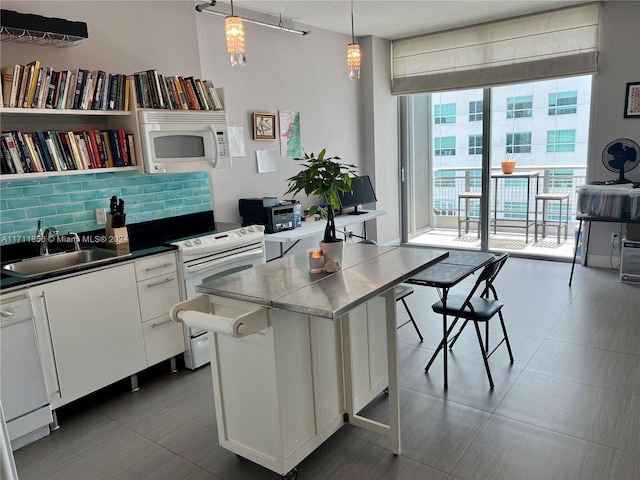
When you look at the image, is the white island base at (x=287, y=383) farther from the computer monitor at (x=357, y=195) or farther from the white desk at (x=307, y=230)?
the computer monitor at (x=357, y=195)

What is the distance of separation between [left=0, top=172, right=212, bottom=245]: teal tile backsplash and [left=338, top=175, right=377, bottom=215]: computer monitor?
5.78 ft

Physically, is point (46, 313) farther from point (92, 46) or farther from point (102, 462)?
point (92, 46)

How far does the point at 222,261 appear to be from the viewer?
3.39 m

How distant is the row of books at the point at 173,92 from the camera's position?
3186 mm

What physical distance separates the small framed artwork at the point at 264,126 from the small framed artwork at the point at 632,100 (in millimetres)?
3604

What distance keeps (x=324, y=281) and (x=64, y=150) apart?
1.88m

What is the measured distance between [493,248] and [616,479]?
4.38 meters

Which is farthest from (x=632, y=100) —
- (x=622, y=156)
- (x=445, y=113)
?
(x=445, y=113)

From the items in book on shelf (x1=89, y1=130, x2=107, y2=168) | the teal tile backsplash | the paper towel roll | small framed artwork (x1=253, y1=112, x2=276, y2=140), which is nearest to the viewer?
the paper towel roll

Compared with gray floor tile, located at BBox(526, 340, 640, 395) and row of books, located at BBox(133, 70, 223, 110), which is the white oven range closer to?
row of books, located at BBox(133, 70, 223, 110)

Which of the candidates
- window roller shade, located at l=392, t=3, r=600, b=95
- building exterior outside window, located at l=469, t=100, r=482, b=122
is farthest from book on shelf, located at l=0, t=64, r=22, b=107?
building exterior outside window, located at l=469, t=100, r=482, b=122

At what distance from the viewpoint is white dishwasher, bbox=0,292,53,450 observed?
2.38 m

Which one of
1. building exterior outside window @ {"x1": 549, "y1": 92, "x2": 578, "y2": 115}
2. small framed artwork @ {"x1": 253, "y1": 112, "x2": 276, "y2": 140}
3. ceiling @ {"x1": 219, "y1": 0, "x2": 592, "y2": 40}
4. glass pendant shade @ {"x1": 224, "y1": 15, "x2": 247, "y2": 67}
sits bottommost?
small framed artwork @ {"x1": 253, "y1": 112, "x2": 276, "y2": 140}

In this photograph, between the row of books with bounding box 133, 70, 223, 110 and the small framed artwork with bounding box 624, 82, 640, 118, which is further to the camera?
the small framed artwork with bounding box 624, 82, 640, 118
